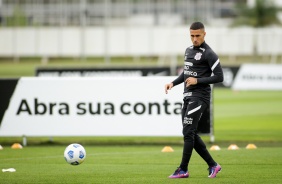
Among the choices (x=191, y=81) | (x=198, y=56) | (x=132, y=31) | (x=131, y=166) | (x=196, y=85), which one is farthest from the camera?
(x=132, y=31)

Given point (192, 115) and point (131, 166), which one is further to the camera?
point (131, 166)

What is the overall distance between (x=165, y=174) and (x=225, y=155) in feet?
10.7

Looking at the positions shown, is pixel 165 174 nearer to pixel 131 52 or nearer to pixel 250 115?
pixel 250 115

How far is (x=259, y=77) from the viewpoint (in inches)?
1606

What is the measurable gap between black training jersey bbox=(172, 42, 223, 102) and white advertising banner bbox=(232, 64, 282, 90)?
28.2 metres

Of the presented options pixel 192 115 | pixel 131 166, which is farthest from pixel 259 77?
pixel 192 115

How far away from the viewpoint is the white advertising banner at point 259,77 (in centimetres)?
3991

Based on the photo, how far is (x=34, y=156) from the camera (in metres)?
15.7

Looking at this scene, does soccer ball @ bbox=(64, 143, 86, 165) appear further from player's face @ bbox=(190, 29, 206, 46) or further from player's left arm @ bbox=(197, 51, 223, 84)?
player's face @ bbox=(190, 29, 206, 46)

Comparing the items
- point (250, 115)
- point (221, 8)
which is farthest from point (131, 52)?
point (250, 115)

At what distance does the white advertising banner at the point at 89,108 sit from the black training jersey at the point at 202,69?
6504 millimetres

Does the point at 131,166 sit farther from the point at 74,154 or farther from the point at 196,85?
the point at 196,85

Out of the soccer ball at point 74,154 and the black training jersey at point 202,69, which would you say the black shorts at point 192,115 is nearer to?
the black training jersey at point 202,69

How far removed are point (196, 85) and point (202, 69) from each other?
273 millimetres
